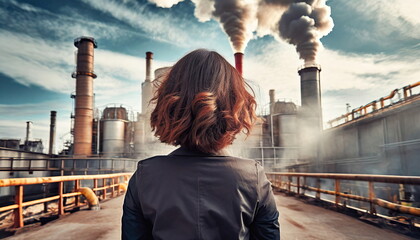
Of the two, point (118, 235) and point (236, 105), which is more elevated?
point (236, 105)

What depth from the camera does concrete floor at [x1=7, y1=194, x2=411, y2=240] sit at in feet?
14.1

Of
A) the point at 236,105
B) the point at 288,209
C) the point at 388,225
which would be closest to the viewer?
the point at 236,105

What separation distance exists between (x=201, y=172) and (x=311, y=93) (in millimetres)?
23509

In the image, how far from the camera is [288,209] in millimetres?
7094

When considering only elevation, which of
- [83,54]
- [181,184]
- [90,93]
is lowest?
[181,184]

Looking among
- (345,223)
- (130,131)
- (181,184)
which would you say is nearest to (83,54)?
(130,131)

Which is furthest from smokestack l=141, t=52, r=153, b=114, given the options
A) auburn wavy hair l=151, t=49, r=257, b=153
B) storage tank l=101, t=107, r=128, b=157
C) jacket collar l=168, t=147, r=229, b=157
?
jacket collar l=168, t=147, r=229, b=157

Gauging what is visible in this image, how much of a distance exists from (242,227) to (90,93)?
28.8 m

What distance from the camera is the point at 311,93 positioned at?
904 inches

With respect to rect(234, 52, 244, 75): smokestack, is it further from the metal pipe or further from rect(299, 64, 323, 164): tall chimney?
the metal pipe

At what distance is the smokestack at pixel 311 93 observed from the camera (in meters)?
22.9

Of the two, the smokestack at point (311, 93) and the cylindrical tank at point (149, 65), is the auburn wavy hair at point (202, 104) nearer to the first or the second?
the smokestack at point (311, 93)

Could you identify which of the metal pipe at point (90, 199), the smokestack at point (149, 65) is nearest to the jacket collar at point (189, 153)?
the metal pipe at point (90, 199)

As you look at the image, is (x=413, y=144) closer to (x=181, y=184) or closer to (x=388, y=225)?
(x=388, y=225)
